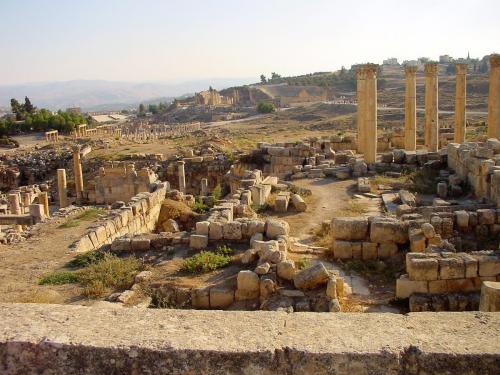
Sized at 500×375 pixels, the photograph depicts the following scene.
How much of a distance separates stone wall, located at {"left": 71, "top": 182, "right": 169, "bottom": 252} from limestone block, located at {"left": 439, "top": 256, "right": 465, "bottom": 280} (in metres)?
8.35

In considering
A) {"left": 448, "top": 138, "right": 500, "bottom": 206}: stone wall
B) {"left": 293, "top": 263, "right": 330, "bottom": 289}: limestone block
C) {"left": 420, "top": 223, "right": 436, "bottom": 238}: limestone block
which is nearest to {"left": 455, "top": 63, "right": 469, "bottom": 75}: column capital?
{"left": 448, "top": 138, "right": 500, "bottom": 206}: stone wall

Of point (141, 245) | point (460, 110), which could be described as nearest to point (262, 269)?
point (141, 245)

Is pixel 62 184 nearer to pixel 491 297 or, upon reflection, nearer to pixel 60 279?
pixel 60 279

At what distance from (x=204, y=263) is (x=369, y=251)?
125 inches

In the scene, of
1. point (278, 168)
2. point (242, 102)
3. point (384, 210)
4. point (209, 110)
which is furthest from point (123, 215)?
point (242, 102)

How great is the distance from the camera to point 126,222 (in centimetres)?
1542

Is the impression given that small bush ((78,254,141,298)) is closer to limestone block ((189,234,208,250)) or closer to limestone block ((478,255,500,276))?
limestone block ((189,234,208,250))

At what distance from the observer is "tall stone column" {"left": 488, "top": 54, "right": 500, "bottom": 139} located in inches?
935

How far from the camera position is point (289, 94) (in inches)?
4257

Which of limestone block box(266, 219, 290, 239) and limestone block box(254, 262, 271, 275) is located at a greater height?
limestone block box(266, 219, 290, 239)

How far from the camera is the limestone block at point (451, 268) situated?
830 centimetres

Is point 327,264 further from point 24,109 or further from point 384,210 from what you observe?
point 24,109

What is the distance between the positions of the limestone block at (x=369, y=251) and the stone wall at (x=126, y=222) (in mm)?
6633

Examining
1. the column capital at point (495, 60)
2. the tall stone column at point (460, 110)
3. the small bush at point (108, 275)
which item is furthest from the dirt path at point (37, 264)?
the tall stone column at point (460, 110)
